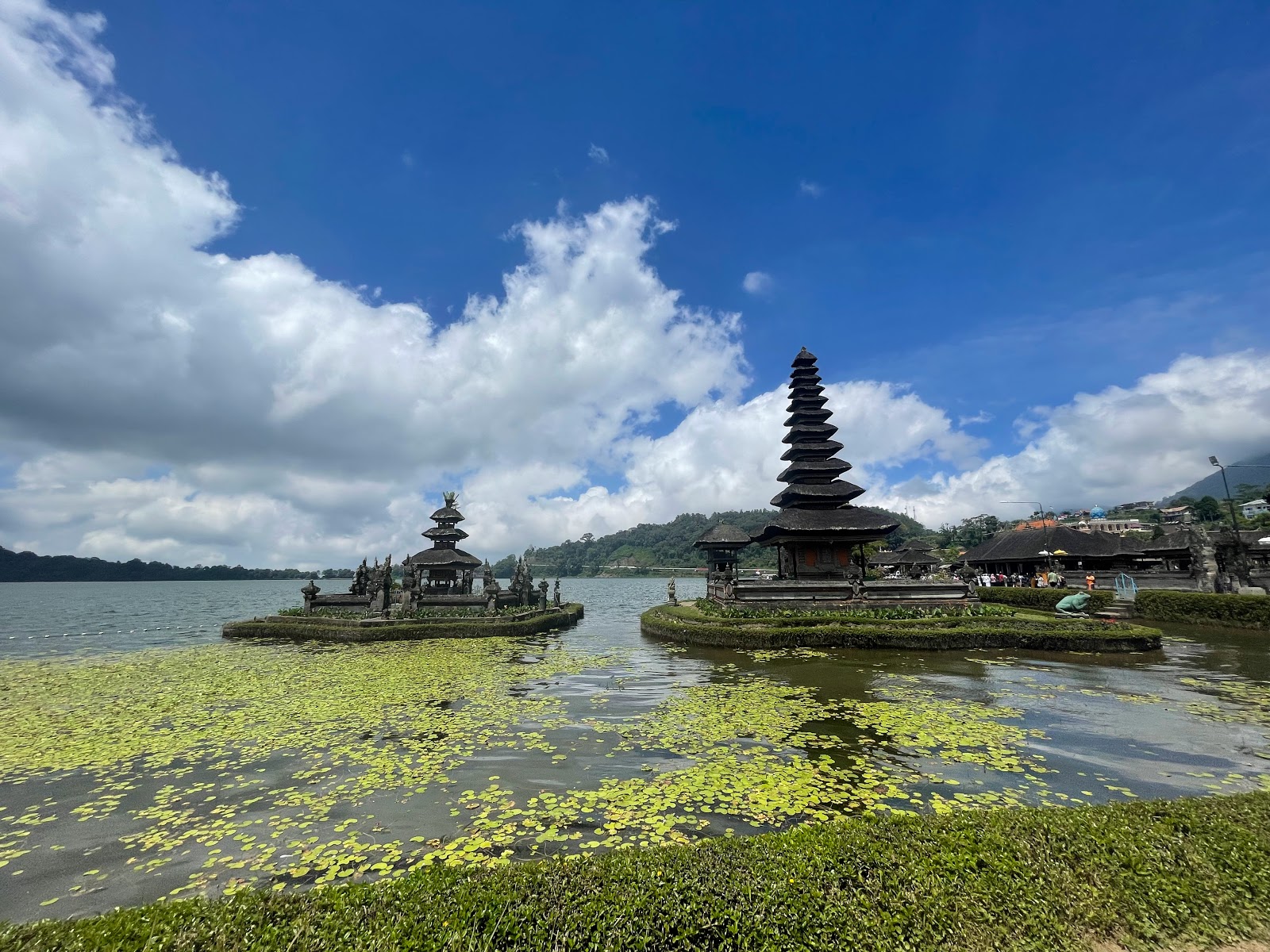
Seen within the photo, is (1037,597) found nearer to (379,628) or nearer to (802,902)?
(379,628)

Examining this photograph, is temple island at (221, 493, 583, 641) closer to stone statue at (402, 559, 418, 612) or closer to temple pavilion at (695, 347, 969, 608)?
stone statue at (402, 559, 418, 612)

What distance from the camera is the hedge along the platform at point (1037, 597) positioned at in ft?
89.6

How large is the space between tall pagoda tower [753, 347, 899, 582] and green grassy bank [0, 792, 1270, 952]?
24158 mm

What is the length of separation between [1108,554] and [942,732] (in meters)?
38.3

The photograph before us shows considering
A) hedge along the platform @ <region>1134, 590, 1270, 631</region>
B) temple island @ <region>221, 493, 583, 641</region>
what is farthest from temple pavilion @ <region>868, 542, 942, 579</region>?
temple island @ <region>221, 493, 583, 641</region>

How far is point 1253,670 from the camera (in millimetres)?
15016

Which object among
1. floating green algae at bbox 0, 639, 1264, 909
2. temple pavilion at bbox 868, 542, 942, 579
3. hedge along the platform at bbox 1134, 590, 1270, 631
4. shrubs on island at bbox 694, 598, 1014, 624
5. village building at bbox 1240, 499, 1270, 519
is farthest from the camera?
village building at bbox 1240, 499, 1270, 519

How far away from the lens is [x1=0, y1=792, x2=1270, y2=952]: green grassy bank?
11.3 feet

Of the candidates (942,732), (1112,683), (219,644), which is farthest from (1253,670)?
(219,644)

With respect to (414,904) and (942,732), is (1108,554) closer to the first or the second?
(942,732)

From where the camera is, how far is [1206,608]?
952 inches

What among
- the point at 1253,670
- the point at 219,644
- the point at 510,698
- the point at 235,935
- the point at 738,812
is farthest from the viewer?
the point at 219,644

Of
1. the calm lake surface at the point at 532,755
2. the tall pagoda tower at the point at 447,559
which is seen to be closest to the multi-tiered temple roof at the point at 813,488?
the calm lake surface at the point at 532,755

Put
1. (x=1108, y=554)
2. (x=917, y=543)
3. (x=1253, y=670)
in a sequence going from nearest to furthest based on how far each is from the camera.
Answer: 1. (x=1253, y=670)
2. (x=1108, y=554)
3. (x=917, y=543)
